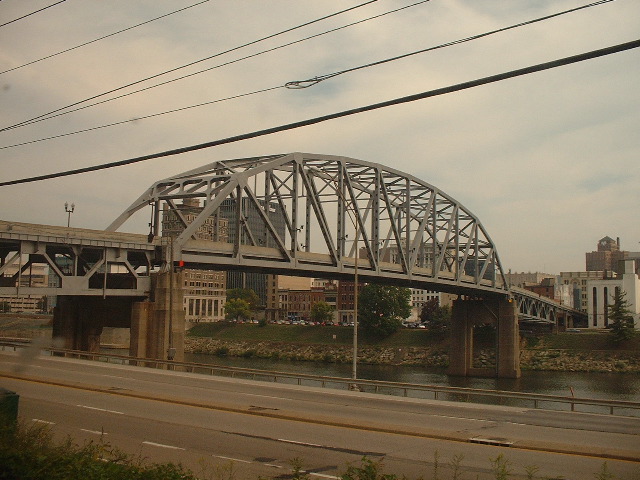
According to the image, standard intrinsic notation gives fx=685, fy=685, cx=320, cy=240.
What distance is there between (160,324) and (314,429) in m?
30.2

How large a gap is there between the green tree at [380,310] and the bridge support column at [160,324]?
2871 inches

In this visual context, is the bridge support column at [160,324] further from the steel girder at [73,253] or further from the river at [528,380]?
the river at [528,380]

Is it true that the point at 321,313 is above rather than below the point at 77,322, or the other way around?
below

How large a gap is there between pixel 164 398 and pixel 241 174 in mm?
35252

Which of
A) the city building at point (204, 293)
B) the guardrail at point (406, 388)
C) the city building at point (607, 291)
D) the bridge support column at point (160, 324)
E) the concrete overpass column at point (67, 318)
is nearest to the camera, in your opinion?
the guardrail at point (406, 388)

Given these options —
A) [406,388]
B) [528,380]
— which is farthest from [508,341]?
[406,388]

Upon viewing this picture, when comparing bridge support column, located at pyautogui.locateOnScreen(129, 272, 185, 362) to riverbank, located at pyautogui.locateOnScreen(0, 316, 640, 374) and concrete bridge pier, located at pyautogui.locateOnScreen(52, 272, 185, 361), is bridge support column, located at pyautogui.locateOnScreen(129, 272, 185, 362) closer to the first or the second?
concrete bridge pier, located at pyautogui.locateOnScreen(52, 272, 185, 361)

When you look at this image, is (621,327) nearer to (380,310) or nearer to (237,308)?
(380,310)

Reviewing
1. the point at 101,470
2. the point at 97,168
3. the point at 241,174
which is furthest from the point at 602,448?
the point at 241,174

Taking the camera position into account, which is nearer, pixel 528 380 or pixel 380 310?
pixel 528 380

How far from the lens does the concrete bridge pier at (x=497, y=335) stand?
9650 centimetres

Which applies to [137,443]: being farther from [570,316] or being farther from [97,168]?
[570,316]

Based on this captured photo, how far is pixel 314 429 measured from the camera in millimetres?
19766

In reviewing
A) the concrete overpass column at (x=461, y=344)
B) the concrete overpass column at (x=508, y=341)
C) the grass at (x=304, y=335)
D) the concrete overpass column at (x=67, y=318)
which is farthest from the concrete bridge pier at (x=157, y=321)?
the grass at (x=304, y=335)
